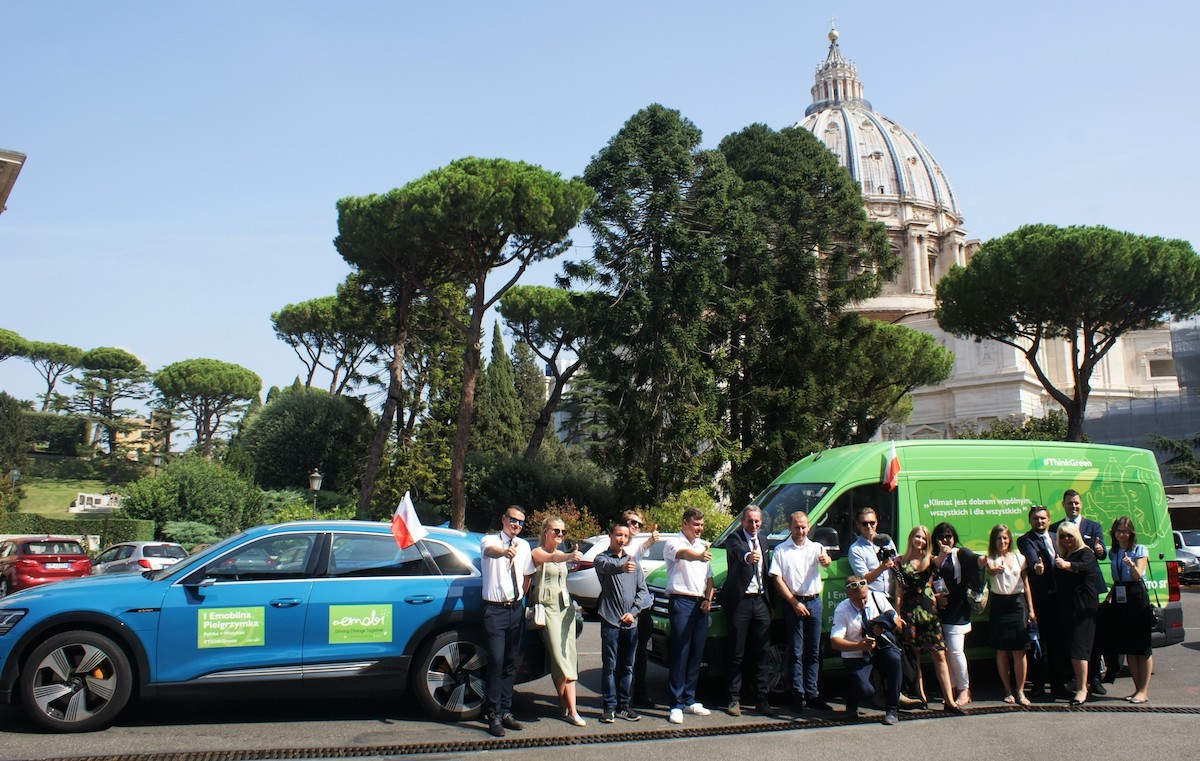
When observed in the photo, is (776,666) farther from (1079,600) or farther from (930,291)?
(930,291)

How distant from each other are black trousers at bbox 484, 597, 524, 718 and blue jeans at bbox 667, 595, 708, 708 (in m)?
1.17

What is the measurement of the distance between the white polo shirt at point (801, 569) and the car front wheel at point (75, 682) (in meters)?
4.71

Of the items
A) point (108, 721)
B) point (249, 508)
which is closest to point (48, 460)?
point (249, 508)

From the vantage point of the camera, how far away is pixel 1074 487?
9000 millimetres

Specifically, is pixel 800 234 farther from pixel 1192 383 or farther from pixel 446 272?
pixel 1192 383

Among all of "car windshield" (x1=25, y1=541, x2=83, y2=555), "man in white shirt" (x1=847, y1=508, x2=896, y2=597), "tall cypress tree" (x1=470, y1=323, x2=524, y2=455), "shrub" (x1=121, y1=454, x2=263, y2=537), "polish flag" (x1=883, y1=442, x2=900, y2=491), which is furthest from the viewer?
"tall cypress tree" (x1=470, y1=323, x2=524, y2=455)

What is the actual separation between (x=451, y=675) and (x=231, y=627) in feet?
5.13

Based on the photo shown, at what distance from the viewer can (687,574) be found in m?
7.32

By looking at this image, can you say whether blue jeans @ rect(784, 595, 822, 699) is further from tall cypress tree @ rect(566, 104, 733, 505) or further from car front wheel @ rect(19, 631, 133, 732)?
tall cypress tree @ rect(566, 104, 733, 505)

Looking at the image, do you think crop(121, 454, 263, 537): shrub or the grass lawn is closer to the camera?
crop(121, 454, 263, 537): shrub

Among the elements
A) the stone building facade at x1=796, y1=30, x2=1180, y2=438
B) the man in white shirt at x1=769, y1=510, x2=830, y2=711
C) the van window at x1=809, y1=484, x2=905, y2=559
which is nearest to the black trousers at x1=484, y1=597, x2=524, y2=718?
the man in white shirt at x1=769, y1=510, x2=830, y2=711

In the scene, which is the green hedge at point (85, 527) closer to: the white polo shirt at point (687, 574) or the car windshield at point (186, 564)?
the car windshield at point (186, 564)

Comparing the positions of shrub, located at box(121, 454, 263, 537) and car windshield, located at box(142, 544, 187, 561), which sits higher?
shrub, located at box(121, 454, 263, 537)

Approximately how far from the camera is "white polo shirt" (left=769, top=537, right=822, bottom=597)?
24.6ft
